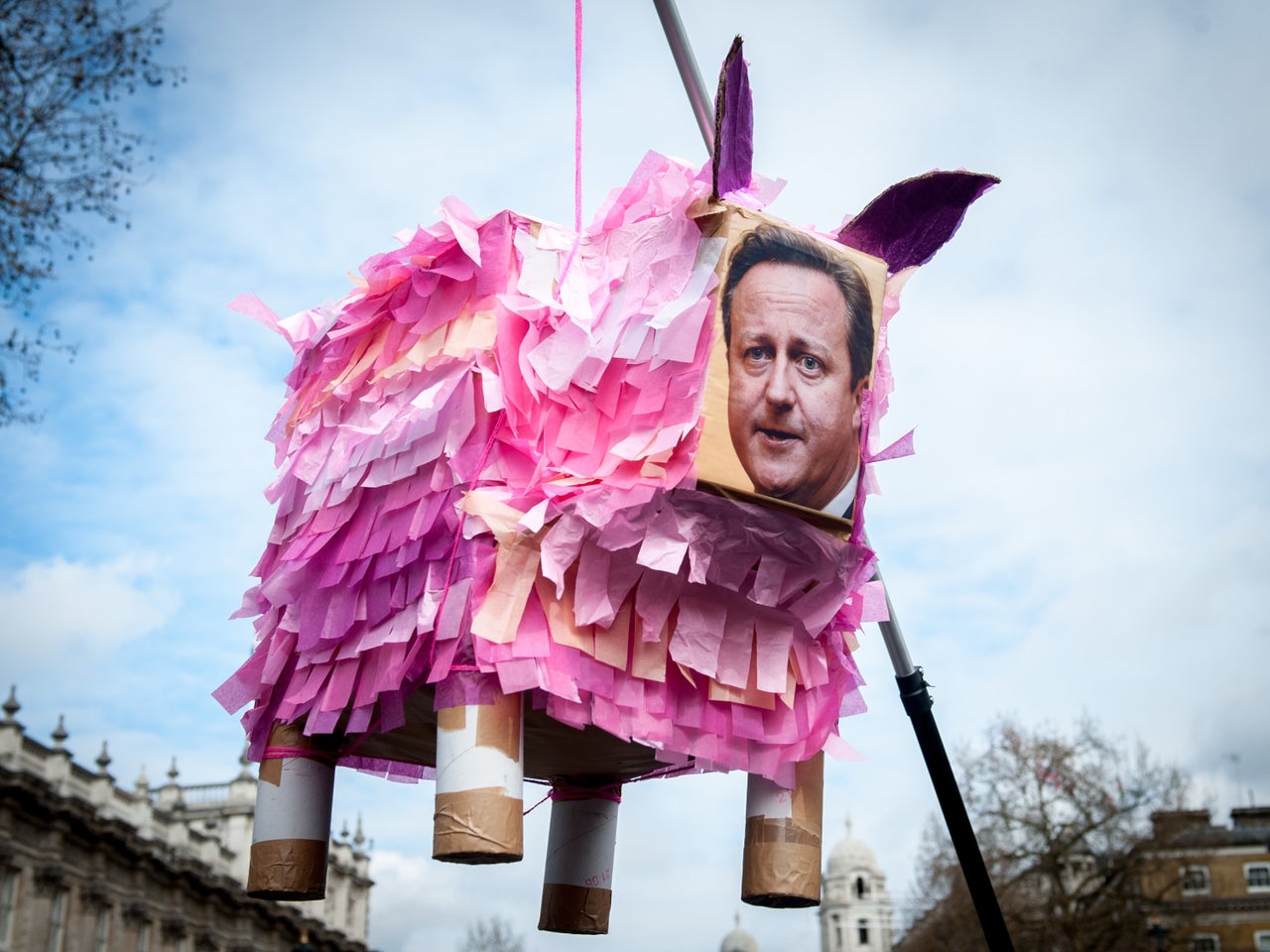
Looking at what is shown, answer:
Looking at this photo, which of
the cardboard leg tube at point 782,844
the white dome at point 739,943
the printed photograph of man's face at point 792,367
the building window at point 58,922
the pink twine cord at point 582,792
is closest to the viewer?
the printed photograph of man's face at point 792,367

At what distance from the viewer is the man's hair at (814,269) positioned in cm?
385

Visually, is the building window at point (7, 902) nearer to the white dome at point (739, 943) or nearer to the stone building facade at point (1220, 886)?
the stone building facade at point (1220, 886)

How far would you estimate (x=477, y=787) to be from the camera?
12.2ft

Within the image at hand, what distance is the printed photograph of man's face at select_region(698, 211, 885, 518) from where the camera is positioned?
3.78m

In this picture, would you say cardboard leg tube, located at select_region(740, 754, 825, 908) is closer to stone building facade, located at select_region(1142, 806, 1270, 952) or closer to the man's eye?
the man's eye

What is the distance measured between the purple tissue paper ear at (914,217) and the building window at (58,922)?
25.7 meters

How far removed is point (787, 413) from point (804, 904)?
140cm

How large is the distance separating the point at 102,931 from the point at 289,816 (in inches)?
1043

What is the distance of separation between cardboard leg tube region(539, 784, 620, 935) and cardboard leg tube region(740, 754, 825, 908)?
0.89 m

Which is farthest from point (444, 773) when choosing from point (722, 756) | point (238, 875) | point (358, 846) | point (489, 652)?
point (358, 846)

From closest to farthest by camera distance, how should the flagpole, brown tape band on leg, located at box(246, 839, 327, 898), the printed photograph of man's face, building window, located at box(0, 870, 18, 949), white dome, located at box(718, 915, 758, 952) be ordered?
the printed photograph of man's face
brown tape band on leg, located at box(246, 839, 327, 898)
the flagpole
building window, located at box(0, 870, 18, 949)
white dome, located at box(718, 915, 758, 952)

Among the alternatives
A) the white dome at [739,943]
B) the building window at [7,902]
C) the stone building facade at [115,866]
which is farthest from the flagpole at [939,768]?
the white dome at [739,943]

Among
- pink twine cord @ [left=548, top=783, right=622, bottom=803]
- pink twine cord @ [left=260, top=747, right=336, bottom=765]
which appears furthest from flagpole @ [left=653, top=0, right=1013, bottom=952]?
pink twine cord @ [left=260, top=747, right=336, bottom=765]

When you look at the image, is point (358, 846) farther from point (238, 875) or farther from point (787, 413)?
point (787, 413)
